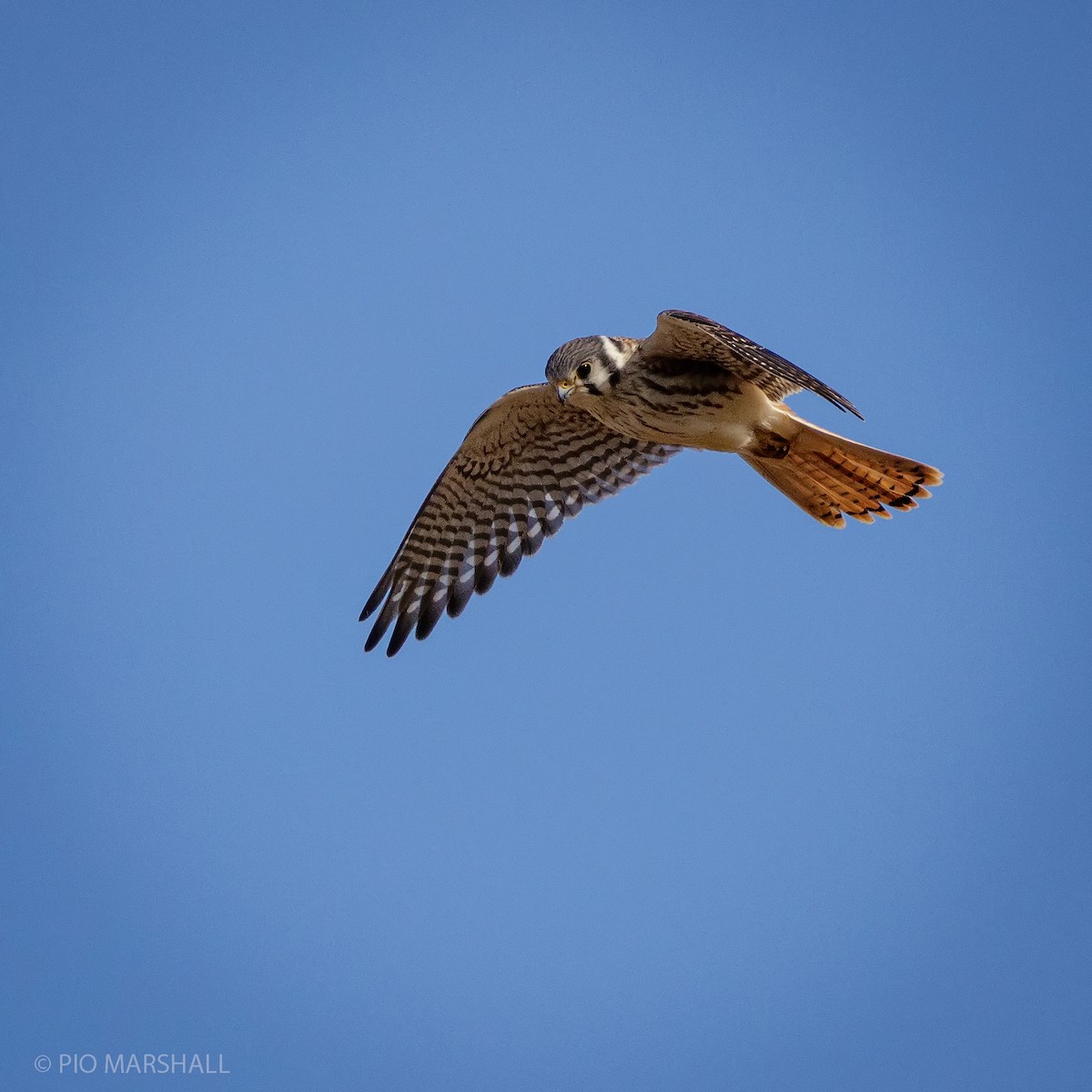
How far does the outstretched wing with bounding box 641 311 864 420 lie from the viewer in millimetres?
6047

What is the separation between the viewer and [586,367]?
6.70 meters

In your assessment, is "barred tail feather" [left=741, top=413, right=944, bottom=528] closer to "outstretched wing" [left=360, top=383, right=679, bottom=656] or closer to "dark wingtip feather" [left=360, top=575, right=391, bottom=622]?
"outstretched wing" [left=360, top=383, right=679, bottom=656]

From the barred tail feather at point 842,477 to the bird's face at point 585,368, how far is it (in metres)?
0.84

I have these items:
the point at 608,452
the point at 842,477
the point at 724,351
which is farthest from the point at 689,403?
the point at 608,452

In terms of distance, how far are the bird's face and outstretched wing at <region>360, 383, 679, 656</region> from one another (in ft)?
3.59

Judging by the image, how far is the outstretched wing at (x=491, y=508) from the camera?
313 inches

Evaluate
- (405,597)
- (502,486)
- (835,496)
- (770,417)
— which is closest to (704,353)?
(770,417)

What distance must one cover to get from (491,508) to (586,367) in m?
1.56

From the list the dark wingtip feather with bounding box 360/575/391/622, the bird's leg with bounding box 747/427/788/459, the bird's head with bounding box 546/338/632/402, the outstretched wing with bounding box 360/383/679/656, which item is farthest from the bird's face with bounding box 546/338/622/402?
the dark wingtip feather with bounding box 360/575/391/622

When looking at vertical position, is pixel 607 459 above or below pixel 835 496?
above

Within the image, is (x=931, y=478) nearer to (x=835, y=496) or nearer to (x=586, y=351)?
(x=835, y=496)

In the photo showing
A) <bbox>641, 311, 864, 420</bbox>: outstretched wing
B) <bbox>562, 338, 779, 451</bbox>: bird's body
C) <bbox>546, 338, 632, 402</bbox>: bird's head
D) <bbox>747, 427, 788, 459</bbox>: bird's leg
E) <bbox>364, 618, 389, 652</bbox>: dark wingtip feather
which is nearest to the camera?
<bbox>641, 311, 864, 420</bbox>: outstretched wing

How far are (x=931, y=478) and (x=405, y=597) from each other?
2841mm

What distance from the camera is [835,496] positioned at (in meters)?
7.01
